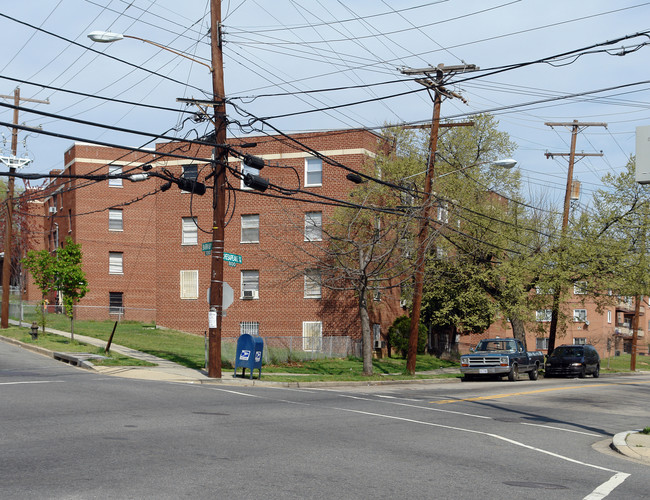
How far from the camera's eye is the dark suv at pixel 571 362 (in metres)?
35.8

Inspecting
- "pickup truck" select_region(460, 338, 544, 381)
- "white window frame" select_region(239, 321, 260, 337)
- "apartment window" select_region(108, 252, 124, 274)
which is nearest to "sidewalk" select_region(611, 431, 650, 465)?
"pickup truck" select_region(460, 338, 544, 381)

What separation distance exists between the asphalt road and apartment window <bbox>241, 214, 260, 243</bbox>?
22.3 meters

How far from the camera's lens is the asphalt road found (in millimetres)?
7992

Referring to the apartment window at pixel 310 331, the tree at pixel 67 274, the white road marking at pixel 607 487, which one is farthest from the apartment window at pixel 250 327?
the white road marking at pixel 607 487

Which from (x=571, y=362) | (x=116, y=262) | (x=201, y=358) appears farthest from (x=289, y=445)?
(x=116, y=262)

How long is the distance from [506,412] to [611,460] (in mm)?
6061

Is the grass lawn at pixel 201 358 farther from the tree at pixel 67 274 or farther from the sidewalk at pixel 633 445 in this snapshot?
the sidewalk at pixel 633 445

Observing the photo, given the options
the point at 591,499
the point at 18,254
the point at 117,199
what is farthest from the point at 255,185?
the point at 18,254

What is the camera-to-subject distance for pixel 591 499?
8.09 m

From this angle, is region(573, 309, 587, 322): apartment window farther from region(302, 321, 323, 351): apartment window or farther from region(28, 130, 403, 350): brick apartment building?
region(302, 321, 323, 351): apartment window

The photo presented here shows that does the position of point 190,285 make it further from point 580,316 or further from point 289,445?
point 580,316

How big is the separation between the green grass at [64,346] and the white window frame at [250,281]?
11770 mm

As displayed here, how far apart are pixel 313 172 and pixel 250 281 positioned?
709cm

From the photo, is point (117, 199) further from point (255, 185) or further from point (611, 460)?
point (611, 460)
